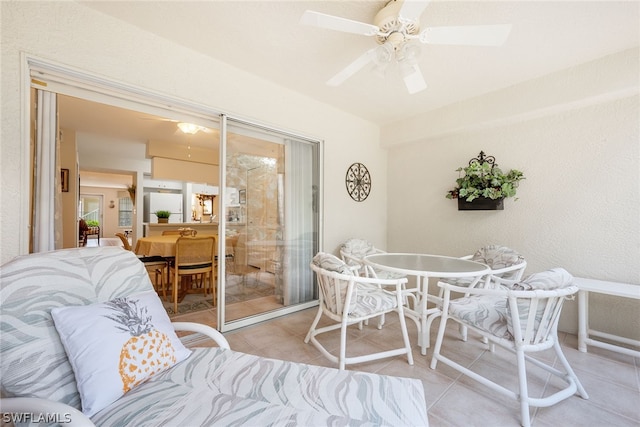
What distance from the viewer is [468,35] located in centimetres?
153

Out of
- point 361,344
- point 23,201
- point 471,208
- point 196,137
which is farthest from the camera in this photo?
point 196,137

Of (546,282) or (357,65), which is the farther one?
(357,65)

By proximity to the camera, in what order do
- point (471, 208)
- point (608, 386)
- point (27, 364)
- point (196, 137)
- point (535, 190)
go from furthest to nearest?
point (196, 137) < point (471, 208) < point (535, 190) < point (608, 386) < point (27, 364)

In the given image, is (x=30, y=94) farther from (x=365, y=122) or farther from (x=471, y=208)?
(x=471, y=208)

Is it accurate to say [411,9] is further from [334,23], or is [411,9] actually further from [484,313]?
[484,313]

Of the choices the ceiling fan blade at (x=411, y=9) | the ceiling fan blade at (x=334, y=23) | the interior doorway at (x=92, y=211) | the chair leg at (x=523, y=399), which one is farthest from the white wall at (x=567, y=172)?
the interior doorway at (x=92, y=211)

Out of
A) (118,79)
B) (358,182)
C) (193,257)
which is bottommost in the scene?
(193,257)

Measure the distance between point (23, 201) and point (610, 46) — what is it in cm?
453

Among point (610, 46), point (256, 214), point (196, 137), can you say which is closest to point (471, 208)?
point (610, 46)

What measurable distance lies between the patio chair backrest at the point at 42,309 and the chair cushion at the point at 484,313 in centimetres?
209

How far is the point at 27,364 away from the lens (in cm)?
93

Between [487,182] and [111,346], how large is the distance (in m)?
3.45

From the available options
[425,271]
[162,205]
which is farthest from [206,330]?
[162,205]

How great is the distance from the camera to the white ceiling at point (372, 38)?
1781 millimetres
